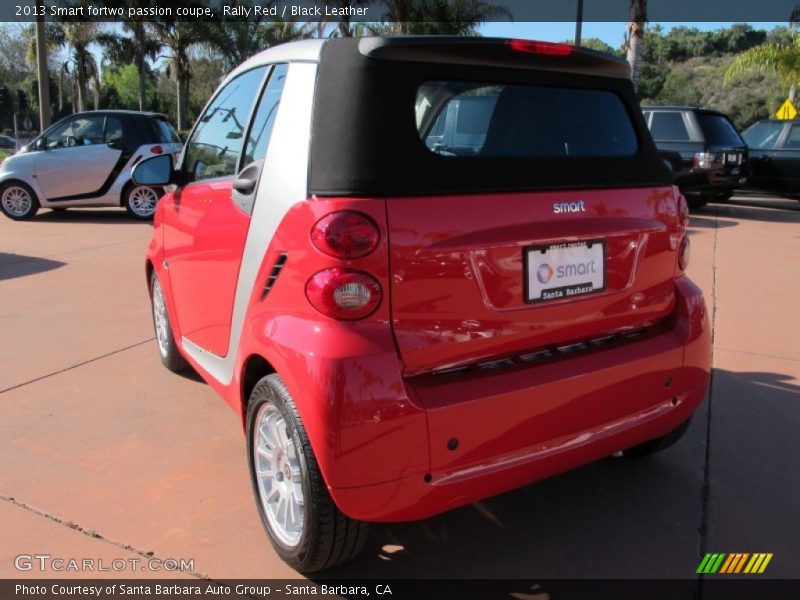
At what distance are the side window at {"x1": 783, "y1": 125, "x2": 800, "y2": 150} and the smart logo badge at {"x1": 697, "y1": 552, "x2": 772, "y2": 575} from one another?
12.9m

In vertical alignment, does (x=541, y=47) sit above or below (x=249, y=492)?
above

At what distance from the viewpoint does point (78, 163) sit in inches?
431

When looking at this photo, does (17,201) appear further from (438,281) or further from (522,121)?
(438,281)

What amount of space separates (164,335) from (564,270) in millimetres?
2869

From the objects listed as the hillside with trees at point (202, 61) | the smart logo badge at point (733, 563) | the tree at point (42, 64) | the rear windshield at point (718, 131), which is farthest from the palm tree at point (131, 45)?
the smart logo badge at point (733, 563)

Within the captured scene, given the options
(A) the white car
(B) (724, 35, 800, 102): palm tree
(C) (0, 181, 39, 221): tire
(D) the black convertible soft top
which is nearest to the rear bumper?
(D) the black convertible soft top

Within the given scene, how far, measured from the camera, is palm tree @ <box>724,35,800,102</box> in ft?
62.8

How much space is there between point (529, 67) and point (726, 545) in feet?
6.48

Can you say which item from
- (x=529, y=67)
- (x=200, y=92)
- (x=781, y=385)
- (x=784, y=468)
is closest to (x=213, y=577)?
(x=529, y=67)

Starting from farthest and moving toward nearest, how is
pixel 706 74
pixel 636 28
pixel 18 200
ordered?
pixel 706 74 → pixel 636 28 → pixel 18 200

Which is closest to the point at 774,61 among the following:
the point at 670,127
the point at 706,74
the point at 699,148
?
the point at 670,127

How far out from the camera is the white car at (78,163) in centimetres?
1098

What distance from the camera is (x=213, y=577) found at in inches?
99.2

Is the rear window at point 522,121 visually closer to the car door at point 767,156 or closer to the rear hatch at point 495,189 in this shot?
the rear hatch at point 495,189
